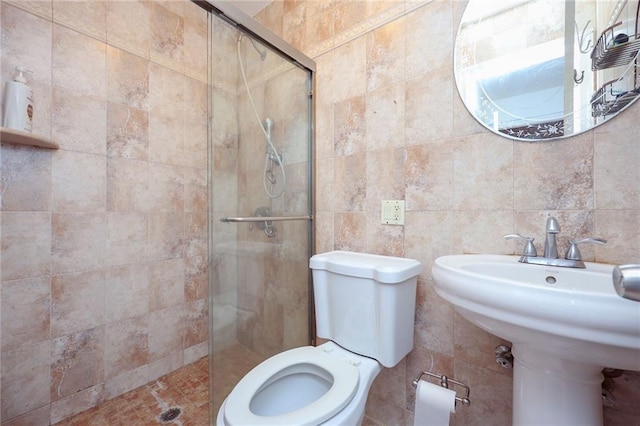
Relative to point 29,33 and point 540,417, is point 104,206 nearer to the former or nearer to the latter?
point 29,33

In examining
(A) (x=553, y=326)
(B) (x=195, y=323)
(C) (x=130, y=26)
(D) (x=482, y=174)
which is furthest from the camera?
(B) (x=195, y=323)

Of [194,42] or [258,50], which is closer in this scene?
[258,50]

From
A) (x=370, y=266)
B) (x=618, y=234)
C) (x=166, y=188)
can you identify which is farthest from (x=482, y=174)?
(x=166, y=188)

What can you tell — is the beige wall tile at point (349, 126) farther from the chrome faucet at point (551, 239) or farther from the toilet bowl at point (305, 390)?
the toilet bowl at point (305, 390)

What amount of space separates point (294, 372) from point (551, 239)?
38.7 inches

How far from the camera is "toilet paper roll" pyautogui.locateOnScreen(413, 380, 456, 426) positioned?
91cm

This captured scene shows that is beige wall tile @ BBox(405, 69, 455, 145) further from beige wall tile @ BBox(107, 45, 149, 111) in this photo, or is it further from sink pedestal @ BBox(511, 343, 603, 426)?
beige wall tile @ BBox(107, 45, 149, 111)

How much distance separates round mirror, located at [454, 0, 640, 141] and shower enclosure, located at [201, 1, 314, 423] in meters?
0.83

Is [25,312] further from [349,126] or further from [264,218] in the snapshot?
[349,126]

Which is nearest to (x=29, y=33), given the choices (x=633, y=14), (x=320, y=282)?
(x=320, y=282)

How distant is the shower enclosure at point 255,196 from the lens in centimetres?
116

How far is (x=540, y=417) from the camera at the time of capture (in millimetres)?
696

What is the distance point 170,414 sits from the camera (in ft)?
4.48

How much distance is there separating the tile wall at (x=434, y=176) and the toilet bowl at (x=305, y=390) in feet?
1.23
